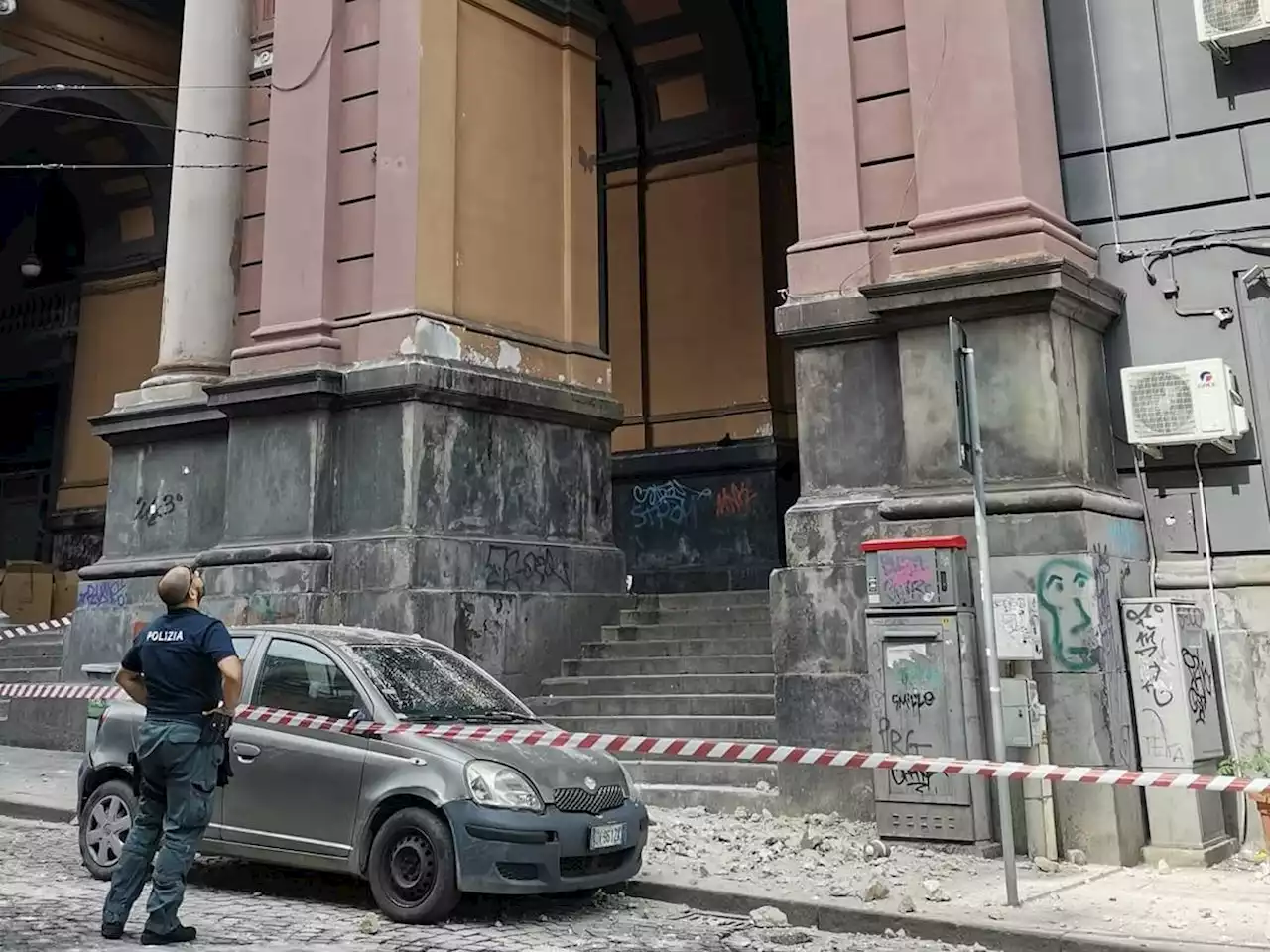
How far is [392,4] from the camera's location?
11.8 m

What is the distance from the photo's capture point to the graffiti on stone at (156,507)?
12852 mm

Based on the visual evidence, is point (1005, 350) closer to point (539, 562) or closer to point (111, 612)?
point (539, 562)

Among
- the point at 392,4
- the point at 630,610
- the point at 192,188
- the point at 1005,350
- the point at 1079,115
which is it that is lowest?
the point at 630,610

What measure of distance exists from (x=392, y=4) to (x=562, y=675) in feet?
22.4

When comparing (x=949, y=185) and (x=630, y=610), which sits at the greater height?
(x=949, y=185)

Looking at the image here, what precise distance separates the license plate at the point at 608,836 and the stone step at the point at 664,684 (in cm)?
374

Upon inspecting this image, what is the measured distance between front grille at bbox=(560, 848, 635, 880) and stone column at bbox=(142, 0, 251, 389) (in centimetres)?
842

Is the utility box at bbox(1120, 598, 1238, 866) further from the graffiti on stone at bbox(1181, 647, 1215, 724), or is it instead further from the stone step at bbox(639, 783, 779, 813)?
the stone step at bbox(639, 783, 779, 813)

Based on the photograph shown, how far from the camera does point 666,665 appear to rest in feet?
36.2

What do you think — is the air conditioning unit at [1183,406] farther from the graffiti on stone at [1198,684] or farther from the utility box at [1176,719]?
the graffiti on stone at [1198,684]

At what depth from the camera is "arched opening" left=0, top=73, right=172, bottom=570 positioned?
19266 millimetres

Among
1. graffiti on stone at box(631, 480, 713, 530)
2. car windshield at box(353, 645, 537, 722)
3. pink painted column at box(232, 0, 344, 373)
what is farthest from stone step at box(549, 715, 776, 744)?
graffiti on stone at box(631, 480, 713, 530)

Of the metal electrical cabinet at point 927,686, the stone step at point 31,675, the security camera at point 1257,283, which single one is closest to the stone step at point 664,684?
the metal electrical cabinet at point 927,686

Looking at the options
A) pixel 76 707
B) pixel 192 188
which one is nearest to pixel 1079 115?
pixel 192 188
